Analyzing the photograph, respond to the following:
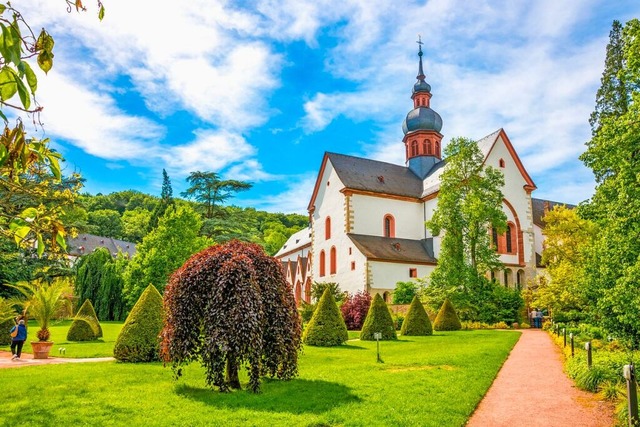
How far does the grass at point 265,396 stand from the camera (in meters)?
7.88

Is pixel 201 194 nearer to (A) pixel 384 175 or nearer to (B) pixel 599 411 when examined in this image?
(A) pixel 384 175

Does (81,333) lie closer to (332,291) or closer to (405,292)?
(332,291)

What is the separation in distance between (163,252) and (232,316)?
29700mm

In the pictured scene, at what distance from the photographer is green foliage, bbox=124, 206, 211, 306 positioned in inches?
1448

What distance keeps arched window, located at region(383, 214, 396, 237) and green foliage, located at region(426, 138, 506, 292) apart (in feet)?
24.2

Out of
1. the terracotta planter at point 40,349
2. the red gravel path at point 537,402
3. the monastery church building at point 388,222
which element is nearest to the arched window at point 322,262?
the monastery church building at point 388,222

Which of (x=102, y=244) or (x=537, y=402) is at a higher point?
(x=102, y=244)

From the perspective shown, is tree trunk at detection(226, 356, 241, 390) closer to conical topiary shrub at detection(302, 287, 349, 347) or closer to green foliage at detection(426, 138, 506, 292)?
conical topiary shrub at detection(302, 287, 349, 347)

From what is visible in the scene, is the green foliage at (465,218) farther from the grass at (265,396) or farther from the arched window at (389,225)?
the grass at (265,396)

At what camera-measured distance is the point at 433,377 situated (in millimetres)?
11461

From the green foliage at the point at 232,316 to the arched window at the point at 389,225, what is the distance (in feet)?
97.1

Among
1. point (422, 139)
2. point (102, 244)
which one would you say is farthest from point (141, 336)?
point (102, 244)

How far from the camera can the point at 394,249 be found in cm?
3803

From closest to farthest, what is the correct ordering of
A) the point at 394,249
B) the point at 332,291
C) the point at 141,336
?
the point at 141,336, the point at 332,291, the point at 394,249
